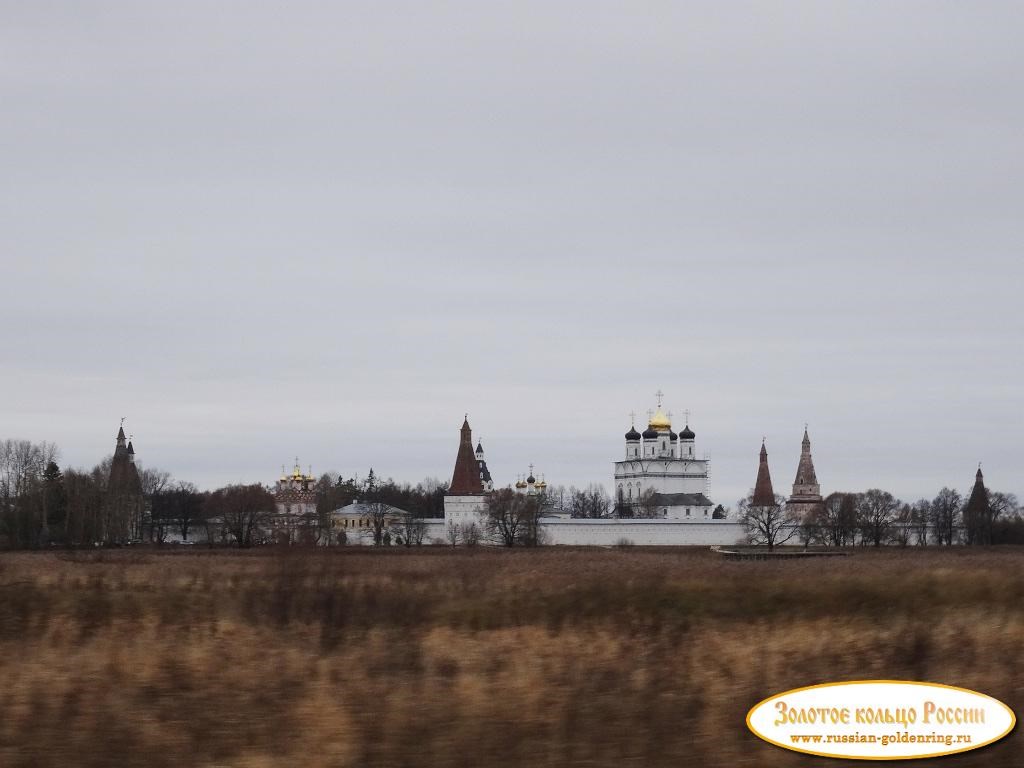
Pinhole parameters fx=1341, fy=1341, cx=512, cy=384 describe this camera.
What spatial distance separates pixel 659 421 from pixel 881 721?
415 ft

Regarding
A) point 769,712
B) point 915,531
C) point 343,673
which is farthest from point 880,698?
point 915,531

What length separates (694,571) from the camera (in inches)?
926

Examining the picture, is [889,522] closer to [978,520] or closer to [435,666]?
[978,520]

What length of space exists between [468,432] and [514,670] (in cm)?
9992

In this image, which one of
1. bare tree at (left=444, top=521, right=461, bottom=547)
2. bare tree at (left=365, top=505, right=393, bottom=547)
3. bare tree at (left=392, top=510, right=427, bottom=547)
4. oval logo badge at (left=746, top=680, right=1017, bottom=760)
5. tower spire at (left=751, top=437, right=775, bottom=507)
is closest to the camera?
oval logo badge at (left=746, top=680, right=1017, bottom=760)

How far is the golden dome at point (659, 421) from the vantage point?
133375mm

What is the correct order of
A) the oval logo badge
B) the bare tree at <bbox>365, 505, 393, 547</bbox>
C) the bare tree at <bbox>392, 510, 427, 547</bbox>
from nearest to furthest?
the oval logo badge, the bare tree at <bbox>365, 505, 393, 547</bbox>, the bare tree at <bbox>392, 510, 427, 547</bbox>

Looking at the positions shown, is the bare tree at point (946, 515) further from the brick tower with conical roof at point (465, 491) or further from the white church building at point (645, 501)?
the brick tower with conical roof at point (465, 491)

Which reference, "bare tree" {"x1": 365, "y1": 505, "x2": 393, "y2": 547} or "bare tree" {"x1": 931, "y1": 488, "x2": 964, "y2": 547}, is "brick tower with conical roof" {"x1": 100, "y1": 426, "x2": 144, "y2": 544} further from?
"bare tree" {"x1": 931, "y1": 488, "x2": 964, "y2": 547}

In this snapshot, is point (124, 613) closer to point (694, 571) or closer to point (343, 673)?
point (343, 673)

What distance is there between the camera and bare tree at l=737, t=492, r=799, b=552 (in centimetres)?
9775

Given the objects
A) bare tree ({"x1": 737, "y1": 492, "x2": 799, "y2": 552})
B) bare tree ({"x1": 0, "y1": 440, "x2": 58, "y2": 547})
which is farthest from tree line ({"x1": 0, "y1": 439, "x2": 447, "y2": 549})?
bare tree ({"x1": 737, "y1": 492, "x2": 799, "y2": 552})

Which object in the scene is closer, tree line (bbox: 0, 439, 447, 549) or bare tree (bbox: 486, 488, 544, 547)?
tree line (bbox: 0, 439, 447, 549)

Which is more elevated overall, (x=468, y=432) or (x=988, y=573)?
(x=468, y=432)
